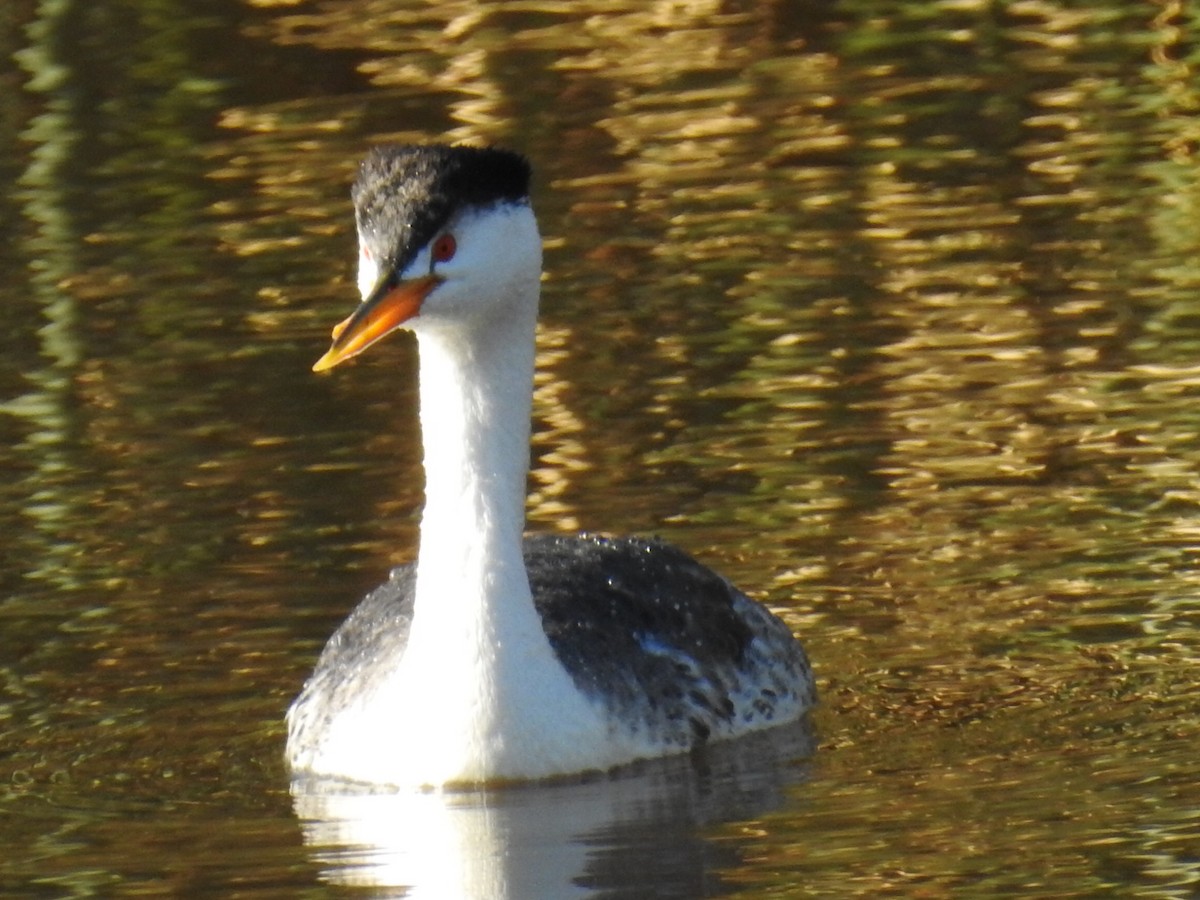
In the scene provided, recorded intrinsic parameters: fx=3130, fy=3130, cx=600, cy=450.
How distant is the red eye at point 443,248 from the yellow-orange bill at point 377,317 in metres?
0.08

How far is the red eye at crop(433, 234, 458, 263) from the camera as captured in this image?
10.5 metres

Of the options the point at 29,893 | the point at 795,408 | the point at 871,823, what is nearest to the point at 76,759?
the point at 29,893

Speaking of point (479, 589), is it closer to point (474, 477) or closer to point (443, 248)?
point (474, 477)

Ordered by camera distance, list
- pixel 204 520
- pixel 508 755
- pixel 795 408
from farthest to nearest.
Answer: pixel 795 408 < pixel 204 520 < pixel 508 755

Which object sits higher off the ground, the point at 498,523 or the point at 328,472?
the point at 498,523

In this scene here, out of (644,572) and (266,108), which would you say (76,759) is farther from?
(266,108)

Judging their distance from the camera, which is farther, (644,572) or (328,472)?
(328,472)

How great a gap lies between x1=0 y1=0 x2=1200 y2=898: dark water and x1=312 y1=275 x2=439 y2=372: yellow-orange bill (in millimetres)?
1646

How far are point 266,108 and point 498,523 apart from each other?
1447cm

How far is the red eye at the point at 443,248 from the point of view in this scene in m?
10.5

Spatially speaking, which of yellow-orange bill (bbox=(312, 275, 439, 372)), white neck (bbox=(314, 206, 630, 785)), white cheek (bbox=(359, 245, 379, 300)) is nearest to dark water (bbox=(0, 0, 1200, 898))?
white neck (bbox=(314, 206, 630, 785))

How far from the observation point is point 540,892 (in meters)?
9.76

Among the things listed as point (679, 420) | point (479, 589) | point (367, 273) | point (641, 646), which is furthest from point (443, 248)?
point (679, 420)

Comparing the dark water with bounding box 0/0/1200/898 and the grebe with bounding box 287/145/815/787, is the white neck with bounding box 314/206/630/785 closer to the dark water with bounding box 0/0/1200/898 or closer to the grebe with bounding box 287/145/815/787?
the grebe with bounding box 287/145/815/787
